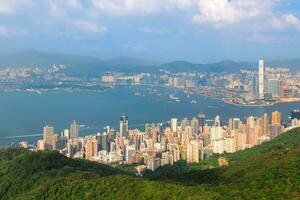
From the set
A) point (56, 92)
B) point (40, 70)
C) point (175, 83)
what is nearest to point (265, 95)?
point (175, 83)

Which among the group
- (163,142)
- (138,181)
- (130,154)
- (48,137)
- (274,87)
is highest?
(274,87)

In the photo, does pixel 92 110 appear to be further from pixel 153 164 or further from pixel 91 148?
pixel 153 164

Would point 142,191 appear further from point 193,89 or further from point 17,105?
point 193,89

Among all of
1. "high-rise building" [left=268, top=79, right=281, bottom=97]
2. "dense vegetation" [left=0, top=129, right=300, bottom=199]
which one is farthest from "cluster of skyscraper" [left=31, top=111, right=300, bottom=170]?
"high-rise building" [left=268, top=79, right=281, bottom=97]

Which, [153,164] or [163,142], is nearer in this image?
[153,164]

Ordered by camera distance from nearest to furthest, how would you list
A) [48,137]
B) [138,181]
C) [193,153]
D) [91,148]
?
[138,181], [193,153], [91,148], [48,137]

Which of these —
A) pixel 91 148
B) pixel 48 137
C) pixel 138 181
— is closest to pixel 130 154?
pixel 91 148

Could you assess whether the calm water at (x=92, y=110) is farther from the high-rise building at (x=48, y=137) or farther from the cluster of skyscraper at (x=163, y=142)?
the cluster of skyscraper at (x=163, y=142)

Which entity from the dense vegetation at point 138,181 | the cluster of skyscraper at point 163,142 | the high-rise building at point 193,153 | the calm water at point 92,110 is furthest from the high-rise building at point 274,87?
the dense vegetation at point 138,181

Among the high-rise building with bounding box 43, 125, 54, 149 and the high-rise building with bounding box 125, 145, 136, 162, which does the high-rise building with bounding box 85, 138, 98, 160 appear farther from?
the high-rise building with bounding box 43, 125, 54, 149
